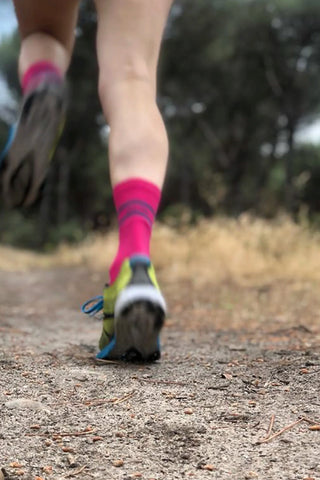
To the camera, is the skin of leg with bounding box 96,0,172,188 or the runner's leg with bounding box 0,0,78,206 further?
the runner's leg with bounding box 0,0,78,206

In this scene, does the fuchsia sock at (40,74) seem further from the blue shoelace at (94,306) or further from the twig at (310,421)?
the twig at (310,421)

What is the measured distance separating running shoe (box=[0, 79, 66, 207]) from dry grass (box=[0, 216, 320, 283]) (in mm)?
3404

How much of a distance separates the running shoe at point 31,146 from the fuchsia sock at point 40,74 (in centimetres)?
6

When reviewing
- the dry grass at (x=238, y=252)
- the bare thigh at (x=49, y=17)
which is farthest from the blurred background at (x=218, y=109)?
the bare thigh at (x=49, y=17)

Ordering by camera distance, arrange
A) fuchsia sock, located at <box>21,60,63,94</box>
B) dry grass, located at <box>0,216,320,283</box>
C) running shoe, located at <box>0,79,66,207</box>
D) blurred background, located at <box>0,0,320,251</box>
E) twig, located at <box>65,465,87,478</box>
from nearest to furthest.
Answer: twig, located at <box>65,465,87,478</box> → running shoe, located at <box>0,79,66,207</box> → fuchsia sock, located at <box>21,60,63,94</box> → dry grass, located at <box>0,216,320,283</box> → blurred background, located at <box>0,0,320,251</box>

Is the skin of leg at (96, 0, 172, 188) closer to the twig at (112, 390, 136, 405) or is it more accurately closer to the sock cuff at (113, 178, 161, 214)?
the sock cuff at (113, 178, 161, 214)

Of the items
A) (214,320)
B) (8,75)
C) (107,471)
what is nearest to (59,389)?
(107,471)

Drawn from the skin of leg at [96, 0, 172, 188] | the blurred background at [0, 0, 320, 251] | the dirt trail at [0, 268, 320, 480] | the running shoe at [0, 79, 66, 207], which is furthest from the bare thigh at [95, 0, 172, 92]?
the blurred background at [0, 0, 320, 251]

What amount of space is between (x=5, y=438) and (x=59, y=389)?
10.2 inches

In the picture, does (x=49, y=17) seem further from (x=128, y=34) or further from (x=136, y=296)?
(x=136, y=296)

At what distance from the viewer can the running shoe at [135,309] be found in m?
1.23

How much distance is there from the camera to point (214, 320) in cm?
294

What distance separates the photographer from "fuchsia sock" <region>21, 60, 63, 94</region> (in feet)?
5.23

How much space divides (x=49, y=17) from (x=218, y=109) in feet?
47.0
